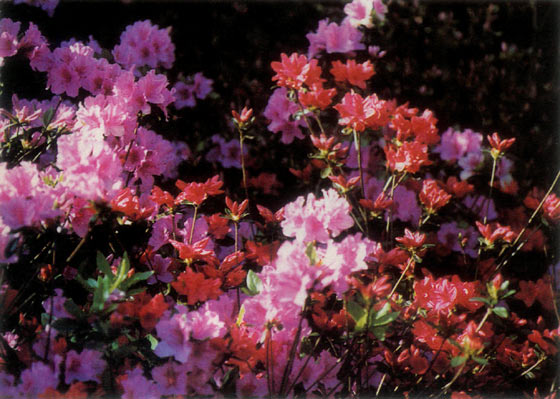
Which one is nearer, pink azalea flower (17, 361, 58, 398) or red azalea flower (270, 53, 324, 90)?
pink azalea flower (17, 361, 58, 398)

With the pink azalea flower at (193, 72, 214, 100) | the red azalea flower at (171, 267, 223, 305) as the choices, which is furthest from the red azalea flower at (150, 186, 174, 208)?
the pink azalea flower at (193, 72, 214, 100)

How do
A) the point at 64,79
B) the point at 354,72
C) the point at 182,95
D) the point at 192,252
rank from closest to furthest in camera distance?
the point at 192,252
the point at 64,79
the point at 354,72
the point at 182,95

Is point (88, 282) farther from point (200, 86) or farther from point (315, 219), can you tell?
point (200, 86)

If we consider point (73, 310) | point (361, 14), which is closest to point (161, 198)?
point (73, 310)

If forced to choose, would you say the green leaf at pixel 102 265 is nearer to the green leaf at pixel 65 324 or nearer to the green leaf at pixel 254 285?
the green leaf at pixel 65 324

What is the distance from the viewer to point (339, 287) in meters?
1.13

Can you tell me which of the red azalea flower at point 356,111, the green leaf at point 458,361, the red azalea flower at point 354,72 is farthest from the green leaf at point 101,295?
the red azalea flower at point 354,72

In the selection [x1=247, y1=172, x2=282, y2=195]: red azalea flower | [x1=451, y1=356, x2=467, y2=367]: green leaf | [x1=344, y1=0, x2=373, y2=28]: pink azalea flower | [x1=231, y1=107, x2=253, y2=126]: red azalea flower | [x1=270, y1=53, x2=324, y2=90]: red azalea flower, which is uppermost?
[x1=344, y1=0, x2=373, y2=28]: pink azalea flower

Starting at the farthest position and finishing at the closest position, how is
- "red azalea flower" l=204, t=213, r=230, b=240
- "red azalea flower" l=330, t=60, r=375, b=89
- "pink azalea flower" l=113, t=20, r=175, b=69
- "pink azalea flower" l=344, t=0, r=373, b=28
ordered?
"pink azalea flower" l=344, t=0, r=373, b=28 → "pink azalea flower" l=113, t=20, r=175, b=69 → "red azalea flower" l=330, t=60, r=375, b=89 → "red azalea flower" l=204, t=213, r=230, b=240

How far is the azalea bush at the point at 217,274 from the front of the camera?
1.09 metres

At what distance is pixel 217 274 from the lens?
136 centimetres

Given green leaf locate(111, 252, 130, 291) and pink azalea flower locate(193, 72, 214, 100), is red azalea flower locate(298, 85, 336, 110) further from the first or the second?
pink azalea flower locate(193, 72, 214, 100)

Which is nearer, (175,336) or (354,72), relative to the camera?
(175,336)

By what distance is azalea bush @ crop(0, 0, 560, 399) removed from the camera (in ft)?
3.57
